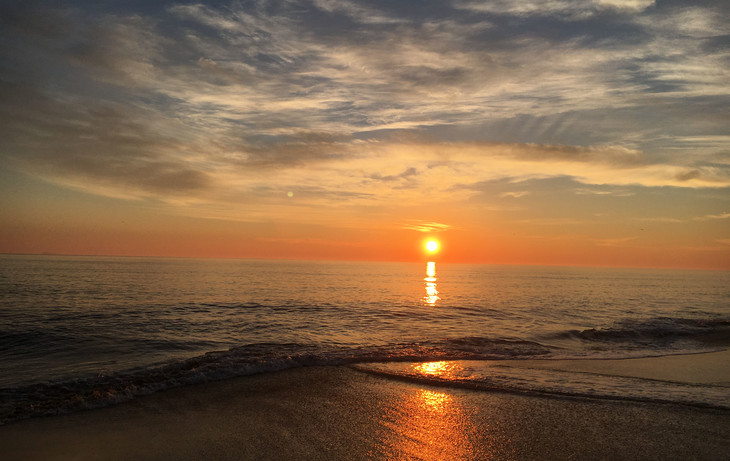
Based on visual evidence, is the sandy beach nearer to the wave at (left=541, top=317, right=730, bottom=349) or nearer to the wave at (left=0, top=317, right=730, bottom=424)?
the wave at (left=0, top=317, right=730, bottom=424)

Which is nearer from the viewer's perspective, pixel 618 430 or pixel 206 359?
pixel 618 430

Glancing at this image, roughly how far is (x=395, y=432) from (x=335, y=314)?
22364 mm

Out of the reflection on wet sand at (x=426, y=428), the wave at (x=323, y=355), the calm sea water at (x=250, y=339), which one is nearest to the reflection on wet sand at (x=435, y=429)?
the reflection on wet sand at (x=426, y=428)

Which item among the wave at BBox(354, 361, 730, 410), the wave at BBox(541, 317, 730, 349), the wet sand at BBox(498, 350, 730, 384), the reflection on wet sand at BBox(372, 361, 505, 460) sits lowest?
the wave at BBox(541, 317, 730, 349)

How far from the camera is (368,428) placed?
8.23 meters

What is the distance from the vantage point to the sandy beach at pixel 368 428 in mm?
7113

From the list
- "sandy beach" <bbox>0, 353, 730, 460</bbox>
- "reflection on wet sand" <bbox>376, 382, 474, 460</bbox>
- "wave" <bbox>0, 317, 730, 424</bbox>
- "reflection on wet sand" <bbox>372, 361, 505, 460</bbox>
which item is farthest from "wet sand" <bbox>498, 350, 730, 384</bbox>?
"reflection on wet sand" <bbox>376, 382, 474, 460</bbox>

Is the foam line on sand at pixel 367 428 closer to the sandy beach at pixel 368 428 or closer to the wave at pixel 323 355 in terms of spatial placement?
the sandy beach at pixel 368 428

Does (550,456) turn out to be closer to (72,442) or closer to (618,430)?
(618,430)

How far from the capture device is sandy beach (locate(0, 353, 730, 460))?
280 inches

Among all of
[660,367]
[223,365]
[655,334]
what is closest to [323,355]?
[223,365]

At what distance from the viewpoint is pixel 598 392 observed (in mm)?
10758

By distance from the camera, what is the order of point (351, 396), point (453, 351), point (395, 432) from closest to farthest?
point (395, 432)
point (351, 396)
point (453, 351)

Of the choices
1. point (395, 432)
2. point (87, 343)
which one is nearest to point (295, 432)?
point (395, 432)
